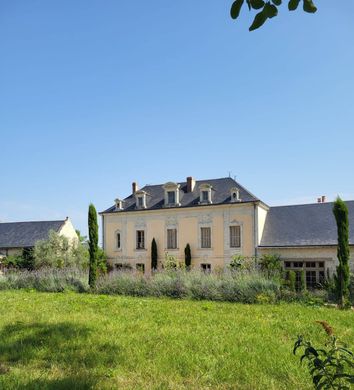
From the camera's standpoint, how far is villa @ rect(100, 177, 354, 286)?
23.5m

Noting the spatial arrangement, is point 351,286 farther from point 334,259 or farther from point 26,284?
point 26,284

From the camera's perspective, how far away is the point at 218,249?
26.2 metres

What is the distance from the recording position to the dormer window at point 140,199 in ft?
95.2

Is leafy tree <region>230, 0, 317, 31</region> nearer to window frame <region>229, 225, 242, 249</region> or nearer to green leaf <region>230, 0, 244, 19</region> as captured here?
green leaf <region>230, 0, 244, 19</region>

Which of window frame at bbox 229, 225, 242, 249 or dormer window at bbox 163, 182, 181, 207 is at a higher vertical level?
dormer window at bbox 163, 182, 181, 207

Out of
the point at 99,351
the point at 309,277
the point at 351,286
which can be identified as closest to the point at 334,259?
the point at 309,277

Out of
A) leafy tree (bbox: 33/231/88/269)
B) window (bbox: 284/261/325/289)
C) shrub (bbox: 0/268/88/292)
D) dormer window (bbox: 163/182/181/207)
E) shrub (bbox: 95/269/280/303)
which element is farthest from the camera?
leafy tree (bbox: 33/231/88/269)

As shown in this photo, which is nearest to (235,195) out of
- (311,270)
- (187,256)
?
(187,256)

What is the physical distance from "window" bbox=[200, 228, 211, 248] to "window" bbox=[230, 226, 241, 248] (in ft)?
5.17

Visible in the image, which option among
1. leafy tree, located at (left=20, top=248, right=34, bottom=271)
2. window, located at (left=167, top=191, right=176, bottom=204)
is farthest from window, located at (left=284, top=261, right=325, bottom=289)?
leafy tree, located at (left=20, top=248, right=34, bottom=271)

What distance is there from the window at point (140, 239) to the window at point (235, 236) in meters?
6.64

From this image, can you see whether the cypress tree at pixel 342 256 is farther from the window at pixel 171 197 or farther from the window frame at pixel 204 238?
the window at pixel 171 197

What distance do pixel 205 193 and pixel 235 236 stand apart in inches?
143

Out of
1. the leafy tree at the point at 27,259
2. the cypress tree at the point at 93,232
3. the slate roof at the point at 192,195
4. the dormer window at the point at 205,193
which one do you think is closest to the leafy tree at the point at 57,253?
the leafy tree at the point at 27,259
